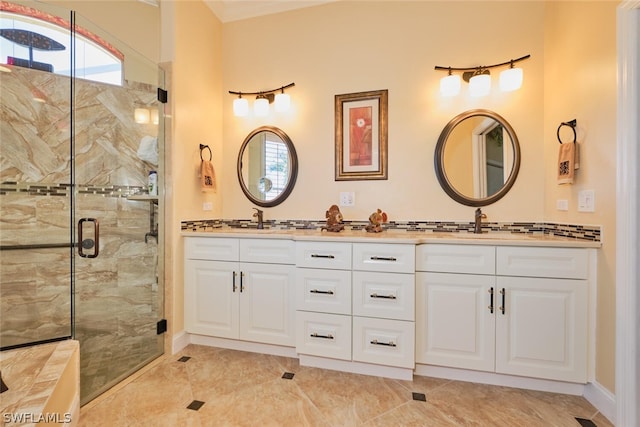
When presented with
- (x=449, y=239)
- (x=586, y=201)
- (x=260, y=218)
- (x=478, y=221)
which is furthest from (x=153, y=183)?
(x=586, y=201)

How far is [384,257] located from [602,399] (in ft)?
4.61

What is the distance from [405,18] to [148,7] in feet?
8.19

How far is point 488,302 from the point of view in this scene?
6.07ft

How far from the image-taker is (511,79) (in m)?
2.23

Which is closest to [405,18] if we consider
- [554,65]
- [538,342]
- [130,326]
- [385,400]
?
[554,65]

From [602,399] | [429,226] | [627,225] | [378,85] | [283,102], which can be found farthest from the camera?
[283,102]

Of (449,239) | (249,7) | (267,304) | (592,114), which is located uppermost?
(249,7)

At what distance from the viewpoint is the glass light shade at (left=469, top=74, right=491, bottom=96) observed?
2.29 metres

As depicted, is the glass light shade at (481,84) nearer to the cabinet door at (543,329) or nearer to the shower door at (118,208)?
the cabinet door at (543,329)

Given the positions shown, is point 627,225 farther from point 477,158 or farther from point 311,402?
point 311,402

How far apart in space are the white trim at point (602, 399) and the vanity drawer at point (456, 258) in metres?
0.82

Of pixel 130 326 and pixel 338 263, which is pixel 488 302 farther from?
pixel 130 326

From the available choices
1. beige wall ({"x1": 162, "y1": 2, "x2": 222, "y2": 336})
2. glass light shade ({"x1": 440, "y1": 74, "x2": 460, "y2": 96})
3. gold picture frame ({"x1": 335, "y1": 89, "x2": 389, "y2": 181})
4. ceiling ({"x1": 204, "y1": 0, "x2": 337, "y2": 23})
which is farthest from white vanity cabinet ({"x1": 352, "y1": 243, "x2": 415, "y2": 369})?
ceiling ({"x1": 204, "y1": 0, "x2": 337, "y2": 23})

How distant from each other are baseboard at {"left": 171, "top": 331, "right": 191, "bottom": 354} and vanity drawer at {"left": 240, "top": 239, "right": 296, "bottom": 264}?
2.69ft
